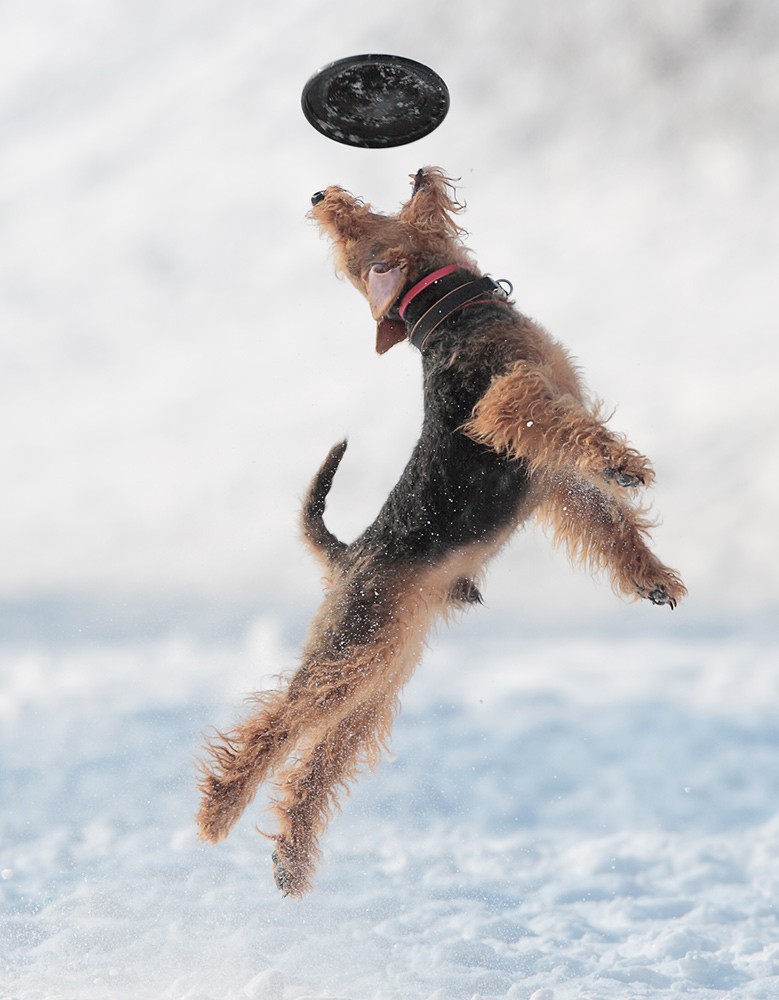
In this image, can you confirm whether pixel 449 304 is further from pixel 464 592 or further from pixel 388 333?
pixel 464 592

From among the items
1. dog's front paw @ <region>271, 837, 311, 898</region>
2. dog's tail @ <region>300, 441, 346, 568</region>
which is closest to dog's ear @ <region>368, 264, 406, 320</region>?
dog's tail @ <region>300, 441, 346, 568</region>

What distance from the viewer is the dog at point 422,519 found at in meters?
4.91

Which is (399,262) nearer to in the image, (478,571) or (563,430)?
(563,430)

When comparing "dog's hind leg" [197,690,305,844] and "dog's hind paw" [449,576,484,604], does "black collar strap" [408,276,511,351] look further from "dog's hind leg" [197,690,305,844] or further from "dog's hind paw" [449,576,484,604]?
"dog's hind leg" [197,690,305,844]

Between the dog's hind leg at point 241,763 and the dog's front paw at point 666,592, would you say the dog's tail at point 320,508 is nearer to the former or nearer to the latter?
the dog's hind leg at point 241,763

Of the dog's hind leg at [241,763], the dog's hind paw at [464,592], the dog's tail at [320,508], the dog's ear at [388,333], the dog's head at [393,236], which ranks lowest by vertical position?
the dog's hind leg at [241,763]

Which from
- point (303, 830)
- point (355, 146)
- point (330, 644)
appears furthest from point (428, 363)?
point (303, 830)

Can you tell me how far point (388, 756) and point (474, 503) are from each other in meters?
2.08

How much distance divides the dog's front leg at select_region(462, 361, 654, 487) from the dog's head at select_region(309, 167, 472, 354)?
96 cm

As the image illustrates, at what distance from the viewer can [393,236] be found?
5301 millimetres

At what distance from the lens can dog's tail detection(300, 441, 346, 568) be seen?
234 inches

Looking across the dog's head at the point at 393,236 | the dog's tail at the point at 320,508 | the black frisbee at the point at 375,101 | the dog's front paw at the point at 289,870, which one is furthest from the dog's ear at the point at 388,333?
the dog's front paw at the point at 289,870

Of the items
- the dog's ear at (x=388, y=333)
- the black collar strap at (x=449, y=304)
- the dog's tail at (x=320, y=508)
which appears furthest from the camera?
the dog's tail at (x=320, y=508)

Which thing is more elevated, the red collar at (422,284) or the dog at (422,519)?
the red collar at (422,284)
